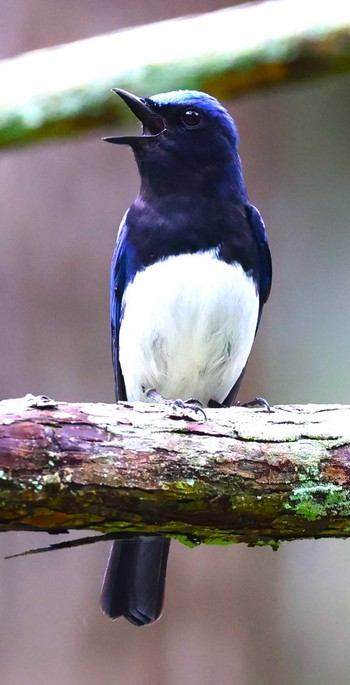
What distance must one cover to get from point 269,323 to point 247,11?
2599mm

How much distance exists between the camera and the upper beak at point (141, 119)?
11.5 feet

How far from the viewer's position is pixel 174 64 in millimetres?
3576

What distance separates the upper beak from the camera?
138 inches

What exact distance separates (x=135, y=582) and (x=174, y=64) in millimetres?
1795

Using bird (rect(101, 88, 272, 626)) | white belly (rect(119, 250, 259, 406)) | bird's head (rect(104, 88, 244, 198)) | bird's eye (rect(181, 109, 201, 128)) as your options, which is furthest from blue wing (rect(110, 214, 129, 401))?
bird's eye (rect(181, 109, 201, 128))

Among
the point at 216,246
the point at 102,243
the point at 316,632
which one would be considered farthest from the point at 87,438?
the point at 316,632

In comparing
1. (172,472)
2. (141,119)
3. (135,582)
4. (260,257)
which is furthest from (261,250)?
(172,472)

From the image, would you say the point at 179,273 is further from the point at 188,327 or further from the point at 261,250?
the point at 261,250

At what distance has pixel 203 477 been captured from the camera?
8.10ft

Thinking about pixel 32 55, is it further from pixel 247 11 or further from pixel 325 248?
pixel 325 248

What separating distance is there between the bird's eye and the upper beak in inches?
3.3

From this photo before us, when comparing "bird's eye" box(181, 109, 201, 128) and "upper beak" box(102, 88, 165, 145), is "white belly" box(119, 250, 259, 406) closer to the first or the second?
"upper beak" box(102, 88, 165, 145)

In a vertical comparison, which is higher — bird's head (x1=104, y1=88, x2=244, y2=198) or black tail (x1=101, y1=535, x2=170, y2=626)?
bird's head (x1=104, y1=88, x2=244, y2=198)

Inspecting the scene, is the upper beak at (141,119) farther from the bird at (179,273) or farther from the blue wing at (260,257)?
the blue wing at (260,257)
